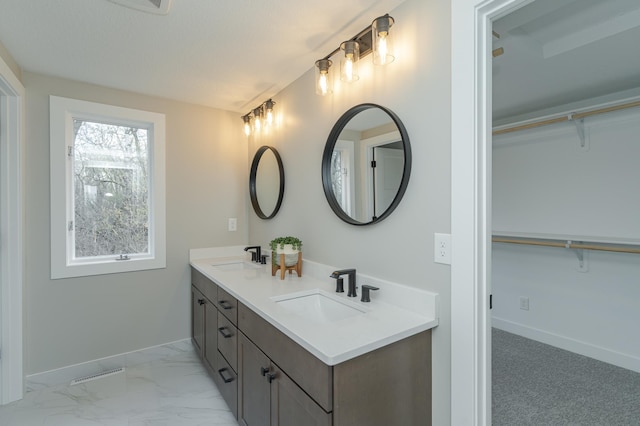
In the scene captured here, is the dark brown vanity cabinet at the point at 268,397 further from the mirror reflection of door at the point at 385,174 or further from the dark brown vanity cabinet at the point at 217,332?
the mirror reflection of door at the point at 385,174

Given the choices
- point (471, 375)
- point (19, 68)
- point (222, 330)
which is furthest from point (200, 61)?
point (471, 375)

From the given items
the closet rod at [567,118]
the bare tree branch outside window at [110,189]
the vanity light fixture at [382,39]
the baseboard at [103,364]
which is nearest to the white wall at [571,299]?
the closet rod at [567,118]

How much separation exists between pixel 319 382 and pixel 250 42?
5.85ft

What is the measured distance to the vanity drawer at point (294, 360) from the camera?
3.37ft

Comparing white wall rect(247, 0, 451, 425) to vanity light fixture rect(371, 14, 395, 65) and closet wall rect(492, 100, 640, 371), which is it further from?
closet wall rect(492, 100, 640, 371)

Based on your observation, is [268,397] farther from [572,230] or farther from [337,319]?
[572,230]

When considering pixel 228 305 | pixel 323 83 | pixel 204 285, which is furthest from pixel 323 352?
pixel 204 285

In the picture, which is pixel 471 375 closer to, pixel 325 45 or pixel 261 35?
pixel 325 45

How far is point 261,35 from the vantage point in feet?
5.62

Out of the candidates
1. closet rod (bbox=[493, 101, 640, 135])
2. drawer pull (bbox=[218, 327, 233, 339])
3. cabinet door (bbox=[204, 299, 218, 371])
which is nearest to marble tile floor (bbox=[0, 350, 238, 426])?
cabinet door (bbox=[204, 299, 218, 371])

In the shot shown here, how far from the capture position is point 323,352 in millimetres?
1013

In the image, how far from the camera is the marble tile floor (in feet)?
6.08

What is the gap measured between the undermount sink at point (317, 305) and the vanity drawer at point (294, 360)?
0.18 meters

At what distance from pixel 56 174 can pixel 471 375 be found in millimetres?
2829
